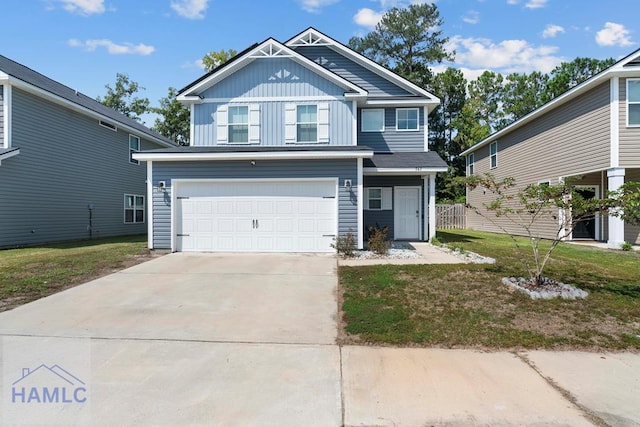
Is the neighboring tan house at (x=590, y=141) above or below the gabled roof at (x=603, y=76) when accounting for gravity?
below

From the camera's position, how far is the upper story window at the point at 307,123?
1277cm

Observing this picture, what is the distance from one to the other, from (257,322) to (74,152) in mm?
14581

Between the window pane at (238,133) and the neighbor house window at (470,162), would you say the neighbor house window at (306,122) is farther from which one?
the neighbor house window at (470,162)

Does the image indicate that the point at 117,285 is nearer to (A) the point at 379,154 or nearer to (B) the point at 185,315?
(B) the point at 185,315

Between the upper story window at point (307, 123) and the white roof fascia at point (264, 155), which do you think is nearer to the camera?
the white roof fascia at point (264, 155)

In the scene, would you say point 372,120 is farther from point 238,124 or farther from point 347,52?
point 238,124

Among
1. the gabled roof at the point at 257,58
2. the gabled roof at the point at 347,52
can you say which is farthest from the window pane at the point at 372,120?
the gabled roof at the point at 257,58

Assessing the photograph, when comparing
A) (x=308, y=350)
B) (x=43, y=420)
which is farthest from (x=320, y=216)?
(x=43, y=420)

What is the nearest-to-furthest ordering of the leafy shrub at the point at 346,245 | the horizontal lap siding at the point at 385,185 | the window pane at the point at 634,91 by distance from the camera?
the leafy shrub at the point at 346,245 → the window pane at the point at 634,91 → the horizontal lap siding at the point at 385,185

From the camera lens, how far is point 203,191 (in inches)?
444

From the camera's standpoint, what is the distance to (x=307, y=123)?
42.1 feet

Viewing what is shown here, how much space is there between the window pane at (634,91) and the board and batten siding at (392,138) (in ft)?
21.8

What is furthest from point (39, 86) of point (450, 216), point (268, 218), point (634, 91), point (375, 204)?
point (450, 216)

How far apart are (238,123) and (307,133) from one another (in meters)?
2.53
